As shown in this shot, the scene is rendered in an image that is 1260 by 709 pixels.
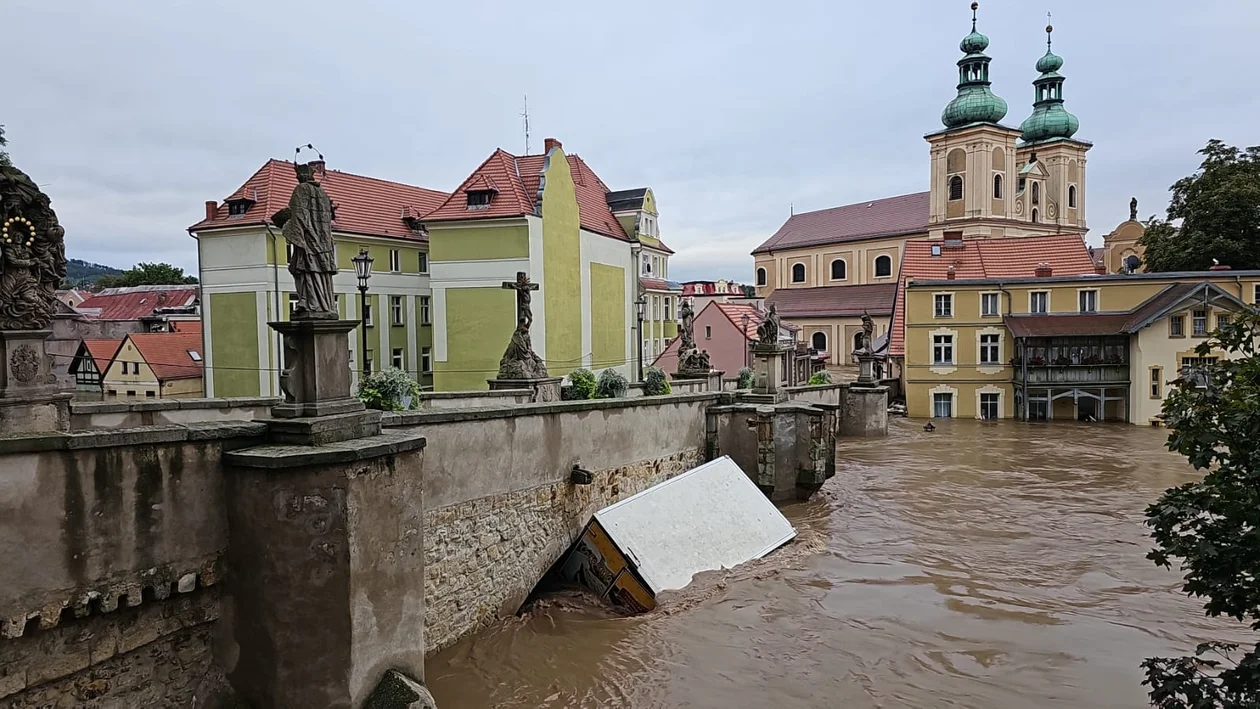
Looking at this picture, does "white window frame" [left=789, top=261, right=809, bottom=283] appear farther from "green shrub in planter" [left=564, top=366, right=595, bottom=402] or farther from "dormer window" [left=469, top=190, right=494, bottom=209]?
"green shrub in planter" [left=564, top=366, right=595, bottom=402]

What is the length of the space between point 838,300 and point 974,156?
1532cm

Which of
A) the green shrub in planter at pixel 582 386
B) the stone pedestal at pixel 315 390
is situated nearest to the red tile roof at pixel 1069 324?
the green shrub in planter at pixel 582 386

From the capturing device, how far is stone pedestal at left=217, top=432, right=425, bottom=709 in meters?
6.35

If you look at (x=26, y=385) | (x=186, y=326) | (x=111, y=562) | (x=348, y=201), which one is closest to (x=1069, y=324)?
(x=348, y=201)

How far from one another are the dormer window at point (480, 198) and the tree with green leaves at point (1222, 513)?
25.5 m

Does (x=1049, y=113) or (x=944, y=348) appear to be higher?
(x=1049, y=113)

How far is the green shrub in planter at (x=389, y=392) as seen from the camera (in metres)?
11.5

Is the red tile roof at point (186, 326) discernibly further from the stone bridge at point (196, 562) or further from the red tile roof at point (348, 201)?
the stone bridge at point (196, 562)

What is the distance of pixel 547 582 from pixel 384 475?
5.88 meters

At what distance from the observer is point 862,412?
99.8ft

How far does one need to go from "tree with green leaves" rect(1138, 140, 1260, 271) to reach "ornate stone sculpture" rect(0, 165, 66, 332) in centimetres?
4692

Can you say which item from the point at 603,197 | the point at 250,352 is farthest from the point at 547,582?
the point at 603,197

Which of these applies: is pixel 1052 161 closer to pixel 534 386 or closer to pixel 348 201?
pixel 348 201

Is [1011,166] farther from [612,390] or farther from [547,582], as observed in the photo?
[547,582]
